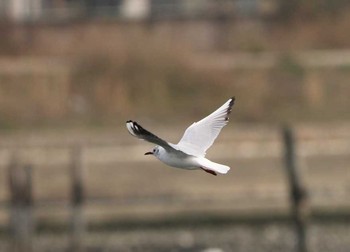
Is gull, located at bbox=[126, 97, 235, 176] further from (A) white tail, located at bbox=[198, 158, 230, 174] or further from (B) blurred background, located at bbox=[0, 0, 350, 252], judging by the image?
(B) blurred background, located at bbox=[0, 0, 350, 252]

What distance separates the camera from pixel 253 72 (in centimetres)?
2558

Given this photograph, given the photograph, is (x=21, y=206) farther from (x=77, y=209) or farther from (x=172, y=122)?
(x=172, y=122)

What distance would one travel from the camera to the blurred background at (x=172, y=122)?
1388 centimetres

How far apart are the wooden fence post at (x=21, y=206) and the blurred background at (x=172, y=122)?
0.06ft

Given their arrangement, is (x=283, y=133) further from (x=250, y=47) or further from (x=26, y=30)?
(x=26, y=30)

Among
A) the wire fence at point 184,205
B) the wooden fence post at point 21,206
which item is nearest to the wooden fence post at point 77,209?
the wire fence at point 184,205

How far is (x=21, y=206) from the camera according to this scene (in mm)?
13008

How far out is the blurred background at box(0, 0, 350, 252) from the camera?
13875 mm

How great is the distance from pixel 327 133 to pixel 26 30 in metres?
13.5

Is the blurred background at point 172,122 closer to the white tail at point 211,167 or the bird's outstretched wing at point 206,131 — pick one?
the bird's outstretched wing at point 206,131

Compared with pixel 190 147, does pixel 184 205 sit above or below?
above

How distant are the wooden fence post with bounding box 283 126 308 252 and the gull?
8.08 meters

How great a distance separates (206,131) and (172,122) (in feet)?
58.1

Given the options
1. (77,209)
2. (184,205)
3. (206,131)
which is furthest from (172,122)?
(206,131)
